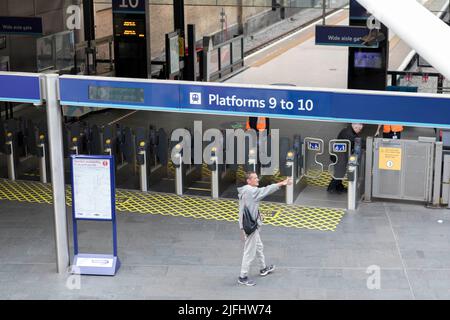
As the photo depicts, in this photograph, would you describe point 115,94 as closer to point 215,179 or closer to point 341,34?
point 215,179

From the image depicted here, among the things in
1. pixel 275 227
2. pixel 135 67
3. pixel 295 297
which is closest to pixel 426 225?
pixel 275 227

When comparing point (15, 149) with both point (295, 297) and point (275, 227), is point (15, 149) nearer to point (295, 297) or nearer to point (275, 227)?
point (275, 227)

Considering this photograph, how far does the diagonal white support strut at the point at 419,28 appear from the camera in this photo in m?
8.09

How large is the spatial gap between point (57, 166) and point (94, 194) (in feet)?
1.94

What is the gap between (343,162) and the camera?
1453 cm

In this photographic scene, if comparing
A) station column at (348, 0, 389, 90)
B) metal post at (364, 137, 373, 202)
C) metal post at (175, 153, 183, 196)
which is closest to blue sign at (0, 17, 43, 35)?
metal post at (175, 153, 183, 196)

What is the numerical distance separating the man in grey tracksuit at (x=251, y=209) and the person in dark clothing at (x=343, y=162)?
12.3 feet

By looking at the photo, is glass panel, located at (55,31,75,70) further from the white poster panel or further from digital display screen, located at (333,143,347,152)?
the white poster panel

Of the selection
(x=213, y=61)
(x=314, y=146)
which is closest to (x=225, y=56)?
(x=213, y=61)

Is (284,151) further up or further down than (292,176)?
further up

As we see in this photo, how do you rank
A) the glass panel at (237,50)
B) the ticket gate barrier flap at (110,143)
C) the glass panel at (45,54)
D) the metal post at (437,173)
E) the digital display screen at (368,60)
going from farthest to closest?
the glass panel at (237,50) → the glass panel at (45,54) → the digital display screen at (368,60) → the ticket gate barrier flap at (110,143) → the metal post at (437,173)

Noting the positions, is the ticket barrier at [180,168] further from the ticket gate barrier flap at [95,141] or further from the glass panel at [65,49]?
the glass panel at [65,49]

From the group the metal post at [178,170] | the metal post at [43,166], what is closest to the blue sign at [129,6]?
the metal post at [43,166]

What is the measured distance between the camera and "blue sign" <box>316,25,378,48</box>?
765 inches
